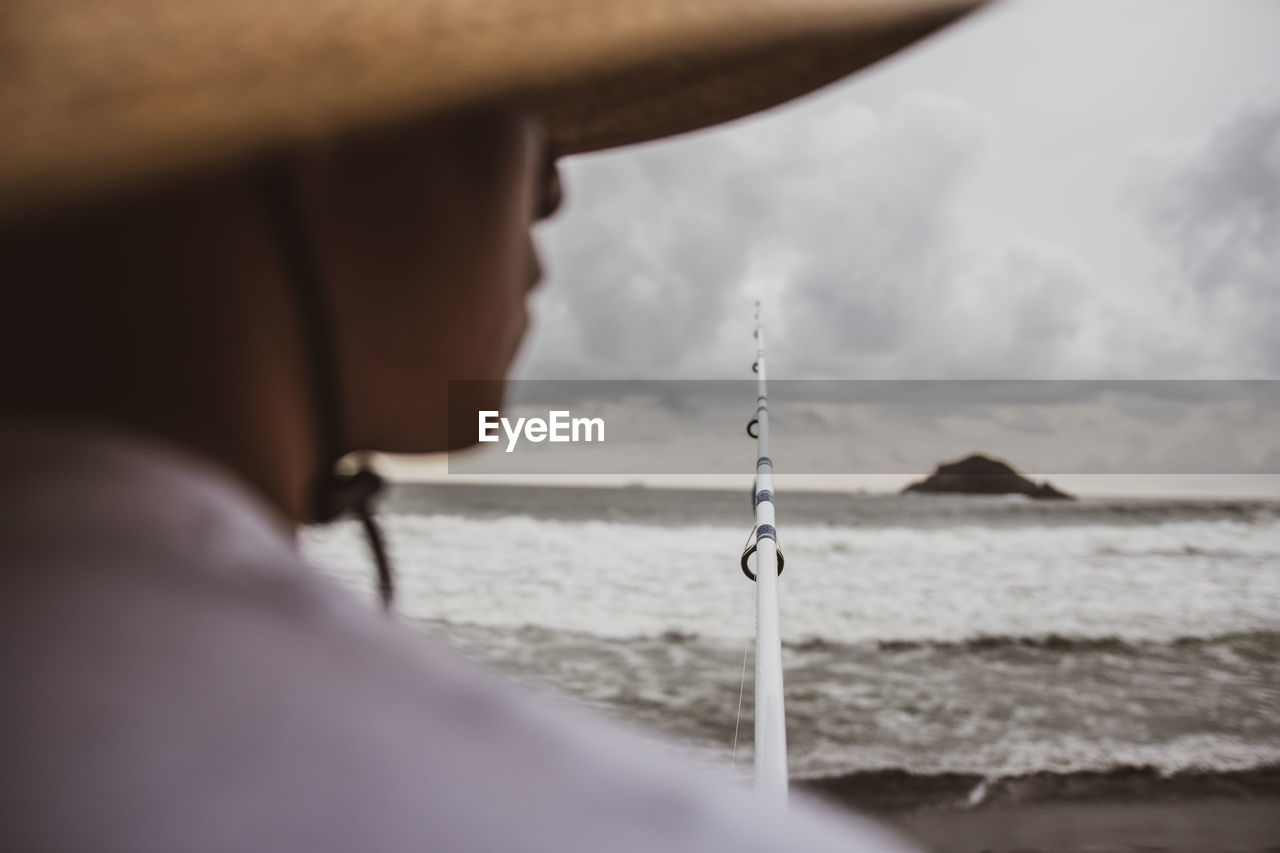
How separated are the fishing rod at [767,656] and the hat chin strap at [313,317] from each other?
1.12 feet

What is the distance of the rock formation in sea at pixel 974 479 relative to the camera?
32.5 metres

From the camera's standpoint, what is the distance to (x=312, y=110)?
1.38 feet

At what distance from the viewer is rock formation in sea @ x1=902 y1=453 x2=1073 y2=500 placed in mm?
32531

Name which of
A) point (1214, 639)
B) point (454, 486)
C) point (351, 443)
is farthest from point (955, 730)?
point (454, 486)

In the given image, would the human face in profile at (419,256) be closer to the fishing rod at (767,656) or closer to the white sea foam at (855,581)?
the fishing rod at (767,656)

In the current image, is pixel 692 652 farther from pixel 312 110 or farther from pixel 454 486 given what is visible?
pixel 454 486

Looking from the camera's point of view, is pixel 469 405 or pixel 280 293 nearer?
pixel 280 293

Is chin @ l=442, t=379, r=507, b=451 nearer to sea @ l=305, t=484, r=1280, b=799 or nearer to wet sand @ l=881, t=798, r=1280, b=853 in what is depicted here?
sea @ l=305, t=484, r=1280, b=799

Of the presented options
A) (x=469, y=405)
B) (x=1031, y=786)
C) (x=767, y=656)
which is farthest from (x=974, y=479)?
(x=469, y=405)

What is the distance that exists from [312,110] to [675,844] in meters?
0.40

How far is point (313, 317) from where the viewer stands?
45 centimetres

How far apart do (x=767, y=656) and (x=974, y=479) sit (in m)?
36.0

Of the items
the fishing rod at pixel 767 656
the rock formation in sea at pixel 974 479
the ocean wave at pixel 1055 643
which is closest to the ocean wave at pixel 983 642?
the ocean wave at pixel 1055 643

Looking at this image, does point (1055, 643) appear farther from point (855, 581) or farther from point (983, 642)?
point (855, 581)
